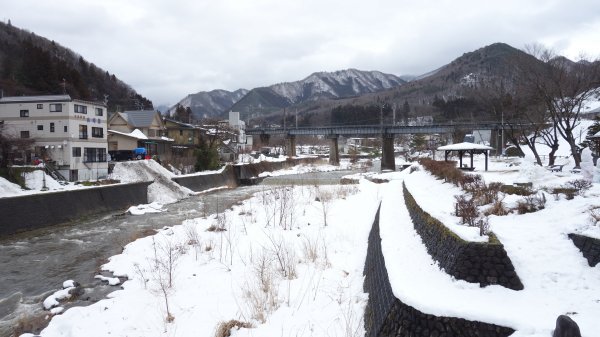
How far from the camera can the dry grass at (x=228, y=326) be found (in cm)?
697

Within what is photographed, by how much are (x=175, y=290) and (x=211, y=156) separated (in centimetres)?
3365

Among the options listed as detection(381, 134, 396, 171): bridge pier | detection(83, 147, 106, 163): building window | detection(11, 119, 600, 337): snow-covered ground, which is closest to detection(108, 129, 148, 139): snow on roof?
detection(83, 147, 106, 163): building window

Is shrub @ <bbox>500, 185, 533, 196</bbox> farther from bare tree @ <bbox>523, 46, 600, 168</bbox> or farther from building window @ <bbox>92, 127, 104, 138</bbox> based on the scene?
building window @ <bbox>92, 127, 104, 138</bbox>

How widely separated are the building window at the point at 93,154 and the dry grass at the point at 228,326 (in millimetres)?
30991

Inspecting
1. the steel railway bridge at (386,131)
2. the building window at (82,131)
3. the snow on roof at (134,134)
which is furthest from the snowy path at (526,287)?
the steel railway bridge at (386,131)

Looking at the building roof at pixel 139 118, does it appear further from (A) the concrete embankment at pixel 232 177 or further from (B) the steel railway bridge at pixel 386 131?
(B) the steel railway bridge at pixel 386 131

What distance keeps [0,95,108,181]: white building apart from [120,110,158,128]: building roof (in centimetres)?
1720

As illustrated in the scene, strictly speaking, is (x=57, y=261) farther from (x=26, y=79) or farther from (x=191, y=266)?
(x=26, y=79)

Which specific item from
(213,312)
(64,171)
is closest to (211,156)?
(64,171)

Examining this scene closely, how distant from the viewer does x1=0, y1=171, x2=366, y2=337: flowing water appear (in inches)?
370

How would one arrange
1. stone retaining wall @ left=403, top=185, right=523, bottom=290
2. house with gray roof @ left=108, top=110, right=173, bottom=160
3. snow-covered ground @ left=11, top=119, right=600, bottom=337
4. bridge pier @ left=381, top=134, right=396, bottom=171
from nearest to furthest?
1. snow-covered ground @ left=11, top=119, right=600, bottom=337
2. stone retaining wall @ left=403, top=185, right=523, bottom=290
3. house with gray roof @ left=108, top=110, right=173, bottom=160
4. bridge pier @ left=381, top=134, right=396, bottom=171

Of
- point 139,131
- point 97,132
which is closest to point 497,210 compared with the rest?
point 97,132

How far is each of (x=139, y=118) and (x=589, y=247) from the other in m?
54.1

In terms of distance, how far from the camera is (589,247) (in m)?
6.34
